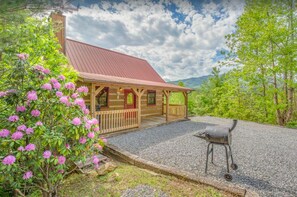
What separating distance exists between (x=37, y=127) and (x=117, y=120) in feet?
17.8

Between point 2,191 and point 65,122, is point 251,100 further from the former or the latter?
point 2,191

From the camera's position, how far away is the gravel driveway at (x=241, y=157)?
340 cm

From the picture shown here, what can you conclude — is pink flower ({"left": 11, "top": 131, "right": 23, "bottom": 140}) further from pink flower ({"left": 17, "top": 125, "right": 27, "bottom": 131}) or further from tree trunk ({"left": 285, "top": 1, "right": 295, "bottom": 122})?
tree trunk ({"left": 285, "top": 1, "right": 295, "bottom": 122})

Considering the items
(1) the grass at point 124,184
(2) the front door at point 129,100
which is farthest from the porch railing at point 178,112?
(1) the grass at point 124,184

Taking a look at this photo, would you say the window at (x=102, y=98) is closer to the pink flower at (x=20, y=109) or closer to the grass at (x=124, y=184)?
the grass at (x=124, y=184)

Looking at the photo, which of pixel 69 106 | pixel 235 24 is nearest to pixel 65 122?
pixel 69 106

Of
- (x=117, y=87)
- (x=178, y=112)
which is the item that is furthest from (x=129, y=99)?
(x=178, y=112)

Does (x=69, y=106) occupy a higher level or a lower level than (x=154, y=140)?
higher

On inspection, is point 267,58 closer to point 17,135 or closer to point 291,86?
point 291,86

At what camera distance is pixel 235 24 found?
40.7ft

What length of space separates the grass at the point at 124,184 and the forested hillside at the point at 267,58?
10503mm

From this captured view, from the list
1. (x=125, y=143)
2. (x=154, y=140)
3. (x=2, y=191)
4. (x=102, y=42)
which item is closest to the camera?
(x=2, y=191)

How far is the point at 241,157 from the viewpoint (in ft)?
15.7

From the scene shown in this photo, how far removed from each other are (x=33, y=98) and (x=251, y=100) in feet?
51.8
